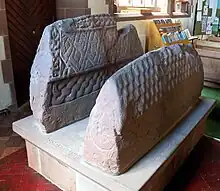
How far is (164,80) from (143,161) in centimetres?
45

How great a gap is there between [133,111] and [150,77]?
0.22m

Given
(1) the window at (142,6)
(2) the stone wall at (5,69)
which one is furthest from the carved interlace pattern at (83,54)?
(1) the window at (142,6)

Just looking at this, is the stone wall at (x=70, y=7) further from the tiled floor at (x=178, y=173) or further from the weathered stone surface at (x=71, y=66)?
the tiled floor at (x=178, y=173)

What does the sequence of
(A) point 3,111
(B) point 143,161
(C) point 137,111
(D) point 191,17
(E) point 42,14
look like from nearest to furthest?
(C) point 137,111 < (B) point 143,161 < (A) point 3,111 < (E) point 42,14 < (D) point 191,17

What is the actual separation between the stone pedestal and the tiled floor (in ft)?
0.17

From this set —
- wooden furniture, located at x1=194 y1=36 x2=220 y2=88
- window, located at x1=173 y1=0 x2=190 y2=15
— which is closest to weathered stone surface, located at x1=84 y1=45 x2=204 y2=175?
wooden furniture, located at x1=194 y1=36 x2=220 y2=88

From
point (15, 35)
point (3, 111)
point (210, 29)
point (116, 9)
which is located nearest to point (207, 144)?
point (3, 111)

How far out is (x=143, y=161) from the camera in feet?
4.27

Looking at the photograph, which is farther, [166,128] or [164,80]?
[166,128]

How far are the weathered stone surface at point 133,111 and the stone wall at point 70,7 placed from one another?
182 cm

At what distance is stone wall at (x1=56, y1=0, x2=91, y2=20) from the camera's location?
298 centimetres

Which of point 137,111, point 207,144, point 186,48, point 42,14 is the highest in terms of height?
point 42,14

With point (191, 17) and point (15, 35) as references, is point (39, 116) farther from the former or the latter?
point (191, 17)

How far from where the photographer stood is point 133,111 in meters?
1.16
